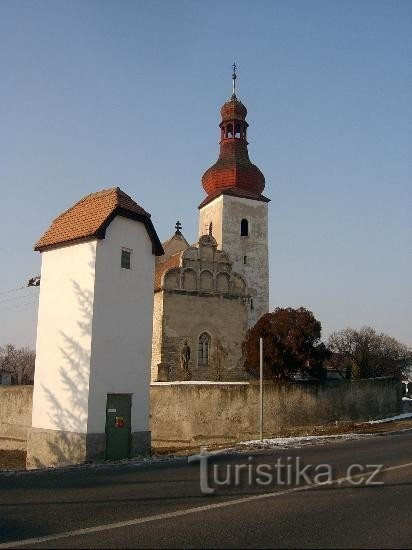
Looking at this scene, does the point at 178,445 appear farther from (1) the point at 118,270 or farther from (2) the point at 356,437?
(1) the point at 118,270

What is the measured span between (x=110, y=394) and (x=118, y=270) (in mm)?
3626

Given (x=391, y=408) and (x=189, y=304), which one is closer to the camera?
(x=391, y=408)

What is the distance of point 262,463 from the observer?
12578mm

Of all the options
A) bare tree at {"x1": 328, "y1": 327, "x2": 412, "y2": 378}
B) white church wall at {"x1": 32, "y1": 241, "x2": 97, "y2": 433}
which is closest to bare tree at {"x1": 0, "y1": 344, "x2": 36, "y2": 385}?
bare tree at {"x1": 328, "y1": 327, "x2": 412, "y2": 378}

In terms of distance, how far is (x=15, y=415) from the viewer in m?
30.2

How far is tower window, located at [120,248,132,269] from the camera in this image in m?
16.9

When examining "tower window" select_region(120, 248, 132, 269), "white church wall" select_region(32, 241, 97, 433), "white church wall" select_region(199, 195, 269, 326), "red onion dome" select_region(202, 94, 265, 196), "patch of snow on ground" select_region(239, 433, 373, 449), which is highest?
"red onion dome" select_region(202, 94, 265, 196)

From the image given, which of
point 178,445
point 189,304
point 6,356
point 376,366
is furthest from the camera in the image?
point 6,356

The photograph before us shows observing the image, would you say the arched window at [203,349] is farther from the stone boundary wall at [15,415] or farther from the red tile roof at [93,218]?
the red tile roof at [93,218]

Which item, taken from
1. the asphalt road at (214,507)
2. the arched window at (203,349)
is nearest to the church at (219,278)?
the arched window at (203,349)

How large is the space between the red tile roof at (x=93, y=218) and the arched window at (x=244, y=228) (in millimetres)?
24651

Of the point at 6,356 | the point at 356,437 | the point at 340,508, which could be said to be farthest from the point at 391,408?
the point at 6,356

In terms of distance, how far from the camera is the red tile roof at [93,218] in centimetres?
1641

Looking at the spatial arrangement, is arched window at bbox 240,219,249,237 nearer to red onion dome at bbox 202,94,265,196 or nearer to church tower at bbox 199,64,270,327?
church tower at bbox 199,64,270,327
